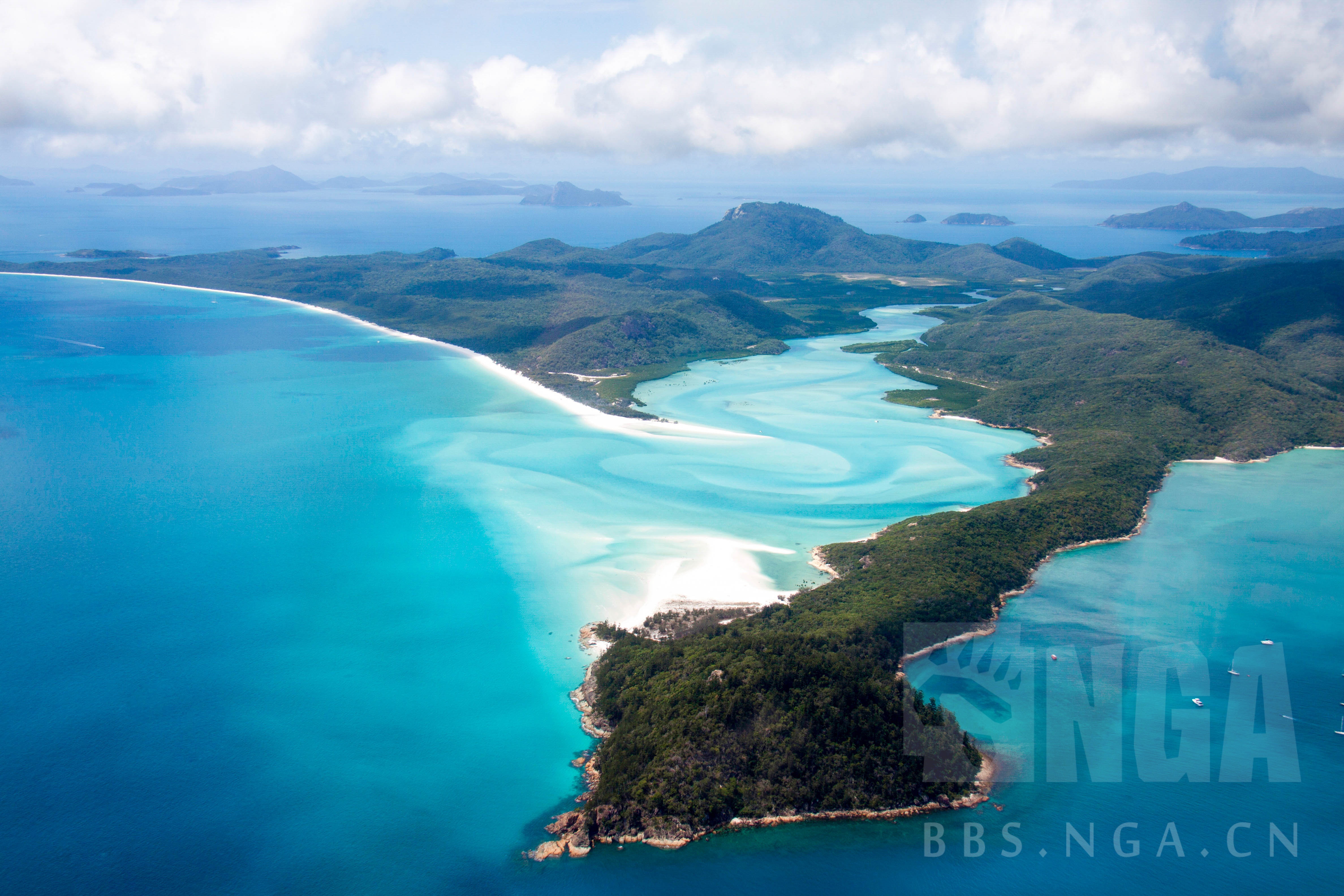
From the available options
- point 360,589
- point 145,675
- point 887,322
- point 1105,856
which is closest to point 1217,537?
point 1105,856

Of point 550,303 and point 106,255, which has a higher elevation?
point 106,255

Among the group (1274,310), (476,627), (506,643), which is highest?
(1274,310)

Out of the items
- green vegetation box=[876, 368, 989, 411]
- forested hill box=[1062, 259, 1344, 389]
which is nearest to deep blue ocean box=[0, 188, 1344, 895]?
green vegetation box=[876, 368, 989, 411]

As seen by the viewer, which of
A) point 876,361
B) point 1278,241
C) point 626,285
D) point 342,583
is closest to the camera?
point 342,583

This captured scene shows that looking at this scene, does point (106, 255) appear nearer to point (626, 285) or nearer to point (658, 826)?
point (626, 285)

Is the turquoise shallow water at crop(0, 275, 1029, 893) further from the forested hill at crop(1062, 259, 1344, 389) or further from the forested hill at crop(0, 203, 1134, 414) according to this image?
the forested hill at crop(1062, 259, 1344, 389)

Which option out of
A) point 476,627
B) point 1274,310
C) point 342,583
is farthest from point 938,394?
point 342,583

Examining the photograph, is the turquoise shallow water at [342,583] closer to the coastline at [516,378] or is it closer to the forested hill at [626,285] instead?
the coastline at [516,378]
